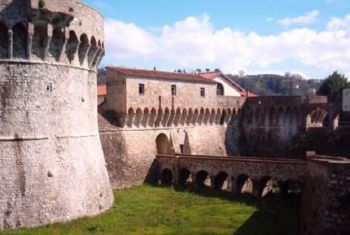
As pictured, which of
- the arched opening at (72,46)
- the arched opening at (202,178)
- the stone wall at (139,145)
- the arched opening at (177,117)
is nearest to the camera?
the arched opening at (72,46)

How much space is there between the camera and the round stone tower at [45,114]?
20484 mm

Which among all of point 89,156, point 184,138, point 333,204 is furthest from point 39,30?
point 184,138

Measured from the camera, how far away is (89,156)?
2414cm

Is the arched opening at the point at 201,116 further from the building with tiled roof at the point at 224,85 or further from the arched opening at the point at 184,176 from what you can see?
the arched opening at the point at 184,176

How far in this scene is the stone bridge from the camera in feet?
94.8

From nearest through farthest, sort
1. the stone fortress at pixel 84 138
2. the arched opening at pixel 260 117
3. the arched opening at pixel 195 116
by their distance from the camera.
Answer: the stone fortress at pixel 84 138
the arched opening at pixel 195 116
the arched opening at pixel 260 117

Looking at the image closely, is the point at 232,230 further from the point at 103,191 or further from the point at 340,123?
the point at 340,123

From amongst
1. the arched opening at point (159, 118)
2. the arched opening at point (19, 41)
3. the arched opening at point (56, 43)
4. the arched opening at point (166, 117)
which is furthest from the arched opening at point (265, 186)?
the arched opening at point (19, 41)

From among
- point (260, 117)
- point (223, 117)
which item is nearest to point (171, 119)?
point (223, 117)

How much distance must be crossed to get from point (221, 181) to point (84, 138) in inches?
526

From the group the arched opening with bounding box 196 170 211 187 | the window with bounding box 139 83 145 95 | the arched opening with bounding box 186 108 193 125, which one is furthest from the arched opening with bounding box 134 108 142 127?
the arched opening with bounding box 196 170 211 187

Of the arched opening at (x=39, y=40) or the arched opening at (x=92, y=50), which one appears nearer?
the arched opening at (x=39, y=40)

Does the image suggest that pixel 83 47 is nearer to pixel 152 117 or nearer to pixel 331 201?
pixel 152 117

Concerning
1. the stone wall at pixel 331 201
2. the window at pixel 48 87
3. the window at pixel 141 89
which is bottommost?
the stone wall at pixel 331 201
